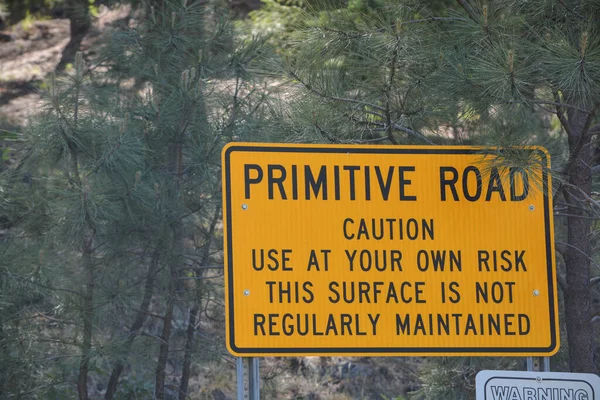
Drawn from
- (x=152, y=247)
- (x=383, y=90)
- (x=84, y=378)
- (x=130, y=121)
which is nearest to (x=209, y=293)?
(x=152, y=247)

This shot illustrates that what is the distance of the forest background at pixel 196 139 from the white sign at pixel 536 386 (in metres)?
1.58

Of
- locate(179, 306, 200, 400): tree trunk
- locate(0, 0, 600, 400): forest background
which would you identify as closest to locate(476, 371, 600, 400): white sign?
locate(0, 0, 600, 400): forest background

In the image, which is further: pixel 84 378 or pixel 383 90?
pixel 84 378

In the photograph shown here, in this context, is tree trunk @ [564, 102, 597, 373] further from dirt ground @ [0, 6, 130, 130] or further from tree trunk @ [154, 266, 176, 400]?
dirt ground @ [0, 6, 130, 130]

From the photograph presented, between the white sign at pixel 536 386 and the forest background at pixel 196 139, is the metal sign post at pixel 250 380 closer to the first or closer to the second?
the white sign at pixel 536 386

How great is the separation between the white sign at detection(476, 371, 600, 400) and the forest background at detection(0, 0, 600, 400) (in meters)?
1.58

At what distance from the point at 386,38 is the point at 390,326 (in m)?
1.90

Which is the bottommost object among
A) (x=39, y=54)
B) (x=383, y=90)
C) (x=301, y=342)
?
(x=301, y=342)

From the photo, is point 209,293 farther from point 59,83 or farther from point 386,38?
point 386,38

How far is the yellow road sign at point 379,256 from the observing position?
2680 mm

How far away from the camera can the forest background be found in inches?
171

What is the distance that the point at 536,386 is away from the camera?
2.67 meters

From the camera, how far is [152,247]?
20.6 feet

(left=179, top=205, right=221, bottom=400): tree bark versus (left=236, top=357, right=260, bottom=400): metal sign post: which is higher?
(left=179, top=205, right=221, bottom=400): tree bark
